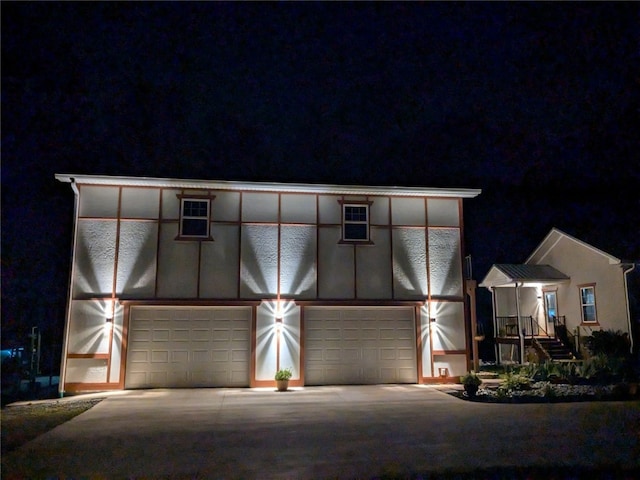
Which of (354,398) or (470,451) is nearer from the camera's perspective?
(470,451)

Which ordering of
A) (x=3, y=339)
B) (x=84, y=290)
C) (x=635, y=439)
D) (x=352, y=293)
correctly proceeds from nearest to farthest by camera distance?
(x=635, y=439) < (x=84, y=290) < (x=352, y=293) < (x=3, y=339)

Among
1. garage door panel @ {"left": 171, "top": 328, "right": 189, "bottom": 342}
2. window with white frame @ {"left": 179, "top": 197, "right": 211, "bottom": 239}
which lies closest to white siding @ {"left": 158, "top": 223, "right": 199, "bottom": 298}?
window with white frame @ {"left": 179, "top": 197, "right": 211, "bottom": 239}

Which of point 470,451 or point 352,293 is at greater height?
point 352,293

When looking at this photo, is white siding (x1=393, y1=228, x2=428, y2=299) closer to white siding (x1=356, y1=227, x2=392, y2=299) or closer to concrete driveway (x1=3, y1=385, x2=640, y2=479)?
white siding (x1=356, y1=227, x2=392, y2=299)

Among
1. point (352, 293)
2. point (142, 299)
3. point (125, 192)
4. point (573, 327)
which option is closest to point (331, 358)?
point (352, 293)

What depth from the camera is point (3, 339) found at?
23.9m

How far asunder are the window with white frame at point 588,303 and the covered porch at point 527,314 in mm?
1007

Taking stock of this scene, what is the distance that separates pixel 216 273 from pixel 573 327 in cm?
1412

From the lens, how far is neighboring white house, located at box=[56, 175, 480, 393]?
47.9 ft

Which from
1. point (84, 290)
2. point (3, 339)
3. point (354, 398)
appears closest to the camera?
point (354, 398)

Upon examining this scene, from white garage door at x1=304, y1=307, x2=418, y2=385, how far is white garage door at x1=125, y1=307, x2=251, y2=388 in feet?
6.81

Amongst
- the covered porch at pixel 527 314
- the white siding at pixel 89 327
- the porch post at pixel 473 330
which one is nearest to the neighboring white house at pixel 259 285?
the white siding at pixel 89 327

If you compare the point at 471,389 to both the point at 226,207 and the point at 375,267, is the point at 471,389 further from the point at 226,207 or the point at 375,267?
the point at 226,207

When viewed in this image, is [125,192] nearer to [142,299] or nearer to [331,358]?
[142,299]
